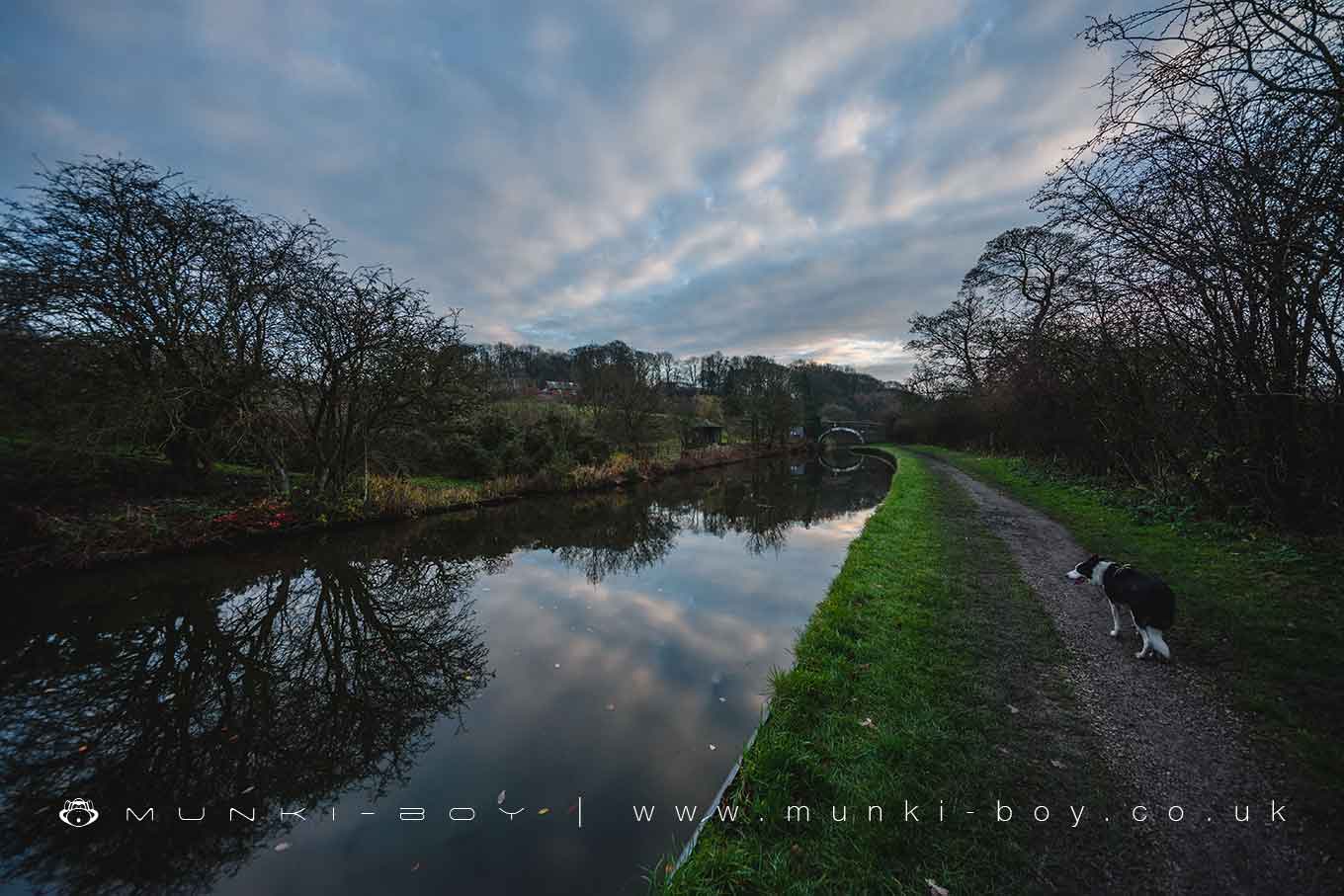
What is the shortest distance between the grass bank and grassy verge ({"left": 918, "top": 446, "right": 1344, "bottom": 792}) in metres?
14.4

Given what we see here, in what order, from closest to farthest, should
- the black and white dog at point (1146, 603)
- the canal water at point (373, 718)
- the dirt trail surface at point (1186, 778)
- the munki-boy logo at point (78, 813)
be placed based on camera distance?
the dirt trail surface at point (1186, 778) < the canal water at point (373, 718) < the munki-boy logo at point (78, 813) < the black and white dog at point (1146, 603)

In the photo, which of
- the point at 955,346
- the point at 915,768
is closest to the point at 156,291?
the point at 915,768

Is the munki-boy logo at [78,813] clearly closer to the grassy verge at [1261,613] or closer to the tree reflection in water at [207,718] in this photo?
the tree reflection in water at [207,718]

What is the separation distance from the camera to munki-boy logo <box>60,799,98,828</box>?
9.92 feet

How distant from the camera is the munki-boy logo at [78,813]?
119 inches

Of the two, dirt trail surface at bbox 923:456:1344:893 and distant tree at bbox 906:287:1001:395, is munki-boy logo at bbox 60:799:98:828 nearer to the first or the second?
dirt trail surface at bbox 923:456:1344:893

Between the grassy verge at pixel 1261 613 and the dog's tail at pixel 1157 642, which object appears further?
the dog's tail at pixel 1157 642

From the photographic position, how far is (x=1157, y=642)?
372cm

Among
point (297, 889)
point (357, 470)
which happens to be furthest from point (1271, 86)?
point (357, 470)

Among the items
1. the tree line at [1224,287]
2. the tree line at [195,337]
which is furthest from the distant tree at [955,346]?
the tree line at [195,337]

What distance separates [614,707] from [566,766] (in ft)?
2.79

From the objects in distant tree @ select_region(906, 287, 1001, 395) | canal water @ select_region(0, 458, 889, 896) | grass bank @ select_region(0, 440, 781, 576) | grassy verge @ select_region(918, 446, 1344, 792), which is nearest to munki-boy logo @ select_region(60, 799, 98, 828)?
canal water @ select_region(0, 458, 889, 896)

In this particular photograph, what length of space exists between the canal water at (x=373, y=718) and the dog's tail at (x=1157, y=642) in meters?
3.19

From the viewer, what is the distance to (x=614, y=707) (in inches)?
173
